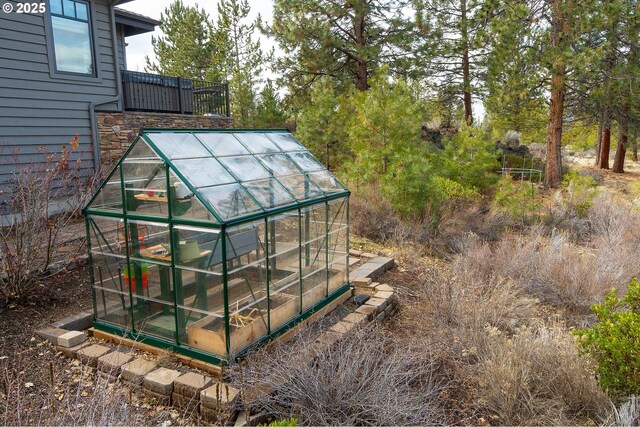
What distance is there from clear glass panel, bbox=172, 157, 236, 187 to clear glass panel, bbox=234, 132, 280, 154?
32.5 inches

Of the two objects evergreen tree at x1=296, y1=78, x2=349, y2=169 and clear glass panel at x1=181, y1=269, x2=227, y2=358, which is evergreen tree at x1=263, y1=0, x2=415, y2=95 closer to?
evergreen tree at x1=296, y1=78, x2=349, y2=169

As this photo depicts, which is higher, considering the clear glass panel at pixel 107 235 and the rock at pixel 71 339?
the clear glass panel at pixel 107 235

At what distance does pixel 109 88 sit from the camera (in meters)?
9.91

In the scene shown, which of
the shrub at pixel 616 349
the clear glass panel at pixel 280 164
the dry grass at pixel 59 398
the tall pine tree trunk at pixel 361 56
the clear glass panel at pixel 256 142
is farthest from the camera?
the tall pine tree trunk at pixel 361 56

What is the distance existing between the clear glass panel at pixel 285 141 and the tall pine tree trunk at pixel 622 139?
16.4 metres

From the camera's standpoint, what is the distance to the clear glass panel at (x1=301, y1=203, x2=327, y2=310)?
517 cm

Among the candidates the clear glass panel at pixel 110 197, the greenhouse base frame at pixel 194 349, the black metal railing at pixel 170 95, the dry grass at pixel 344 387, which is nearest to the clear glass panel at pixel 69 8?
the black metal railing at pixel 170 95

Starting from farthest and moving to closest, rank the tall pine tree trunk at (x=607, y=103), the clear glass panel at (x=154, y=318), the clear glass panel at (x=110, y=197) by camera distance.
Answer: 1. the tall pine tree trunk at (x=607, y=103)
2. the clear glass panel at (x=110, y=197)
3. the clear glass panel at (x=154, y=318)

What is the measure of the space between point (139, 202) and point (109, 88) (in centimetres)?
684

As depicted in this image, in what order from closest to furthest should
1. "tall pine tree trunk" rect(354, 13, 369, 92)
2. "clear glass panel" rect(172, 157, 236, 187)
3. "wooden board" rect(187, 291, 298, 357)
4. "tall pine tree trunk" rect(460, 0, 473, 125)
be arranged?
"wooden board" rect(187, 291, 298, 357) < "clear glass panel" rect(172, 157, 236, 187) < "tall pine tree trunk" rect(354, 13, 369, 92) < "tall pine tree trunk" rect(460, 0, 473, 125)

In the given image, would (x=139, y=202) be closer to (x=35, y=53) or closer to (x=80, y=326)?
(x=80, y=326)

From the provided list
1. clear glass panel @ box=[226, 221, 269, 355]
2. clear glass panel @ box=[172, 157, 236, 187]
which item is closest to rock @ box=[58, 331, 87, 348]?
clear glass panel @ box=[226, 221, 269, 355]

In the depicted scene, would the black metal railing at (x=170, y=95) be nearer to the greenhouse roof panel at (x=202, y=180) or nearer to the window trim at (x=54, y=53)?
the window trim at (x=54, y=53)

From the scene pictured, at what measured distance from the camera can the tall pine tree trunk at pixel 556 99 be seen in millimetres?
11433
